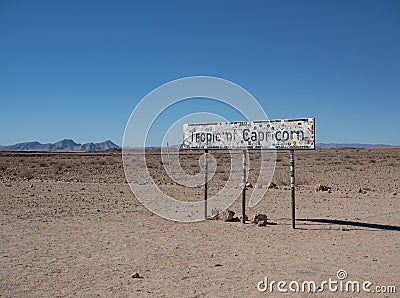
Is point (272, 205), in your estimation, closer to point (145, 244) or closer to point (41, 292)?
point (145, 244)

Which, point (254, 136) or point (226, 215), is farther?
point (226, 215)

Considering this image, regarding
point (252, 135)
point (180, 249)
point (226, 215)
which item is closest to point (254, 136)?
point (252, 135)

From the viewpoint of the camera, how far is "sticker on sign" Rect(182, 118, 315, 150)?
11.2 m

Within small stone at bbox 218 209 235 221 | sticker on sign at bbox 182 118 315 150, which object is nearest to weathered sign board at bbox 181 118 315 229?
sticker on sign at bbox 182 118 315 150

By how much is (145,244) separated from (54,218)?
432 cm

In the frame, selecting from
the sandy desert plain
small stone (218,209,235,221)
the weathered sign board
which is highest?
the weathered sign board

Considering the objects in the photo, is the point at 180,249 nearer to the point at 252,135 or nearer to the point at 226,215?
the point at 226,215

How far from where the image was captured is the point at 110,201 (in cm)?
1664

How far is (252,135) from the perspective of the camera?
12367 mm

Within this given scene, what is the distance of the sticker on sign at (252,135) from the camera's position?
36.7 feet

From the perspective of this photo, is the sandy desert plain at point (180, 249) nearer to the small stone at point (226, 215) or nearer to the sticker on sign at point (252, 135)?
the small stone at point (226, 215)

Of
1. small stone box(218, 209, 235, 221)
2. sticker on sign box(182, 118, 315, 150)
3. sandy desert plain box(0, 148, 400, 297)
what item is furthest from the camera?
small stone box(218, 209, 235, 221)

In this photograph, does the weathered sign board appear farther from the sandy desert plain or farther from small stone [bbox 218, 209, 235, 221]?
the sandy desert plain

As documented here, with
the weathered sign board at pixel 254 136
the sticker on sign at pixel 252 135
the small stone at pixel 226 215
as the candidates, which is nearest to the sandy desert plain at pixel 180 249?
the small stone at pixel 226 215
